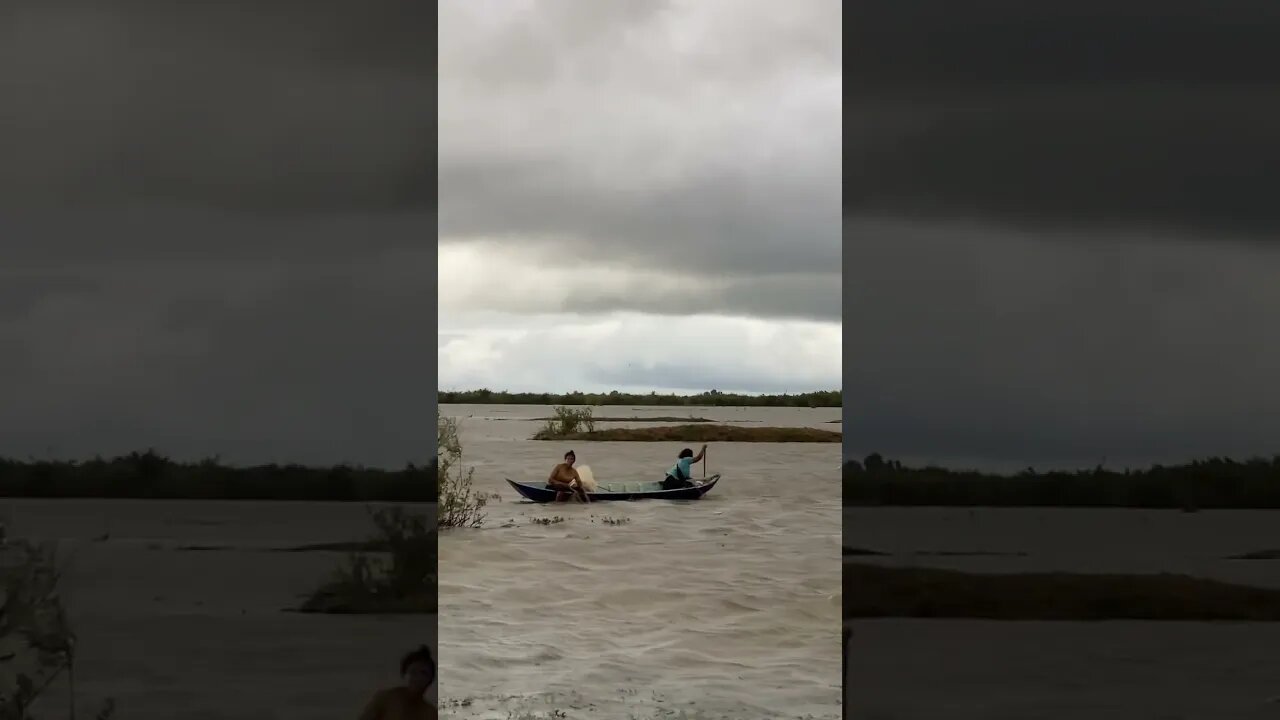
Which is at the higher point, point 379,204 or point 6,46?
point 6,46

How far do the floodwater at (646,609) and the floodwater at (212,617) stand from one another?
2157 mm

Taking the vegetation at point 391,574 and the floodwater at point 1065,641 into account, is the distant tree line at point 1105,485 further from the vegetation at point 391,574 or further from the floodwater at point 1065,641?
the vegetation at point 391,574

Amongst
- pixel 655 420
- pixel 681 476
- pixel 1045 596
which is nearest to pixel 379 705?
pixel 1045 596

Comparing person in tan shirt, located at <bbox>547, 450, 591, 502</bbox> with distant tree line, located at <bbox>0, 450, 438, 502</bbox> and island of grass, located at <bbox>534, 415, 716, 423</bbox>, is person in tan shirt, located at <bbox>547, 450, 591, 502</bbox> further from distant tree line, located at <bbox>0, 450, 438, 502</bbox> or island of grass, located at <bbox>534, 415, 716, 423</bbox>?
island of grass, located at <bbox>534, 415, 716, 423</bbox>

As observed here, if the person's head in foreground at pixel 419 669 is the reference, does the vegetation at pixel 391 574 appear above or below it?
above

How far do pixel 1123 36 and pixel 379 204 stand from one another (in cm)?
170

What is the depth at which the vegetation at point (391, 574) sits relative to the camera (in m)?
2.31

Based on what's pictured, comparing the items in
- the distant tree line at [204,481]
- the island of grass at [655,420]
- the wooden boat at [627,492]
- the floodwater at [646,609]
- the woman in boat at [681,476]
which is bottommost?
the floodwater at [646,609]

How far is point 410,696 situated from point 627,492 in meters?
11.0

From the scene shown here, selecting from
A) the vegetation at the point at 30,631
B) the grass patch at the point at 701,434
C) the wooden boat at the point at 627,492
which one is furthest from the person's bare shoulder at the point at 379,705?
Result: the grass patch at the point at 701,434

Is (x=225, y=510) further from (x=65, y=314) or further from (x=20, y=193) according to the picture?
(x=20, y=193)

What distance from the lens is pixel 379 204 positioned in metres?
2.46

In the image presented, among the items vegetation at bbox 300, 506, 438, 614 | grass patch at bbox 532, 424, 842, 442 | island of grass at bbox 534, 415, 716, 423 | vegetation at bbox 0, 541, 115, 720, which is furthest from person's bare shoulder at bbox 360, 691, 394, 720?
island of grass at bbox 534, 415, 716, 423

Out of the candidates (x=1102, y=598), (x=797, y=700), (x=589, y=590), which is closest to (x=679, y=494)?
(x=589, y=590)
